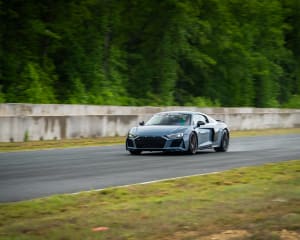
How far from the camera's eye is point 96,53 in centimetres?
4891

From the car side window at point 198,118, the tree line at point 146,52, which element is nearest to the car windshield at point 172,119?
the car side window at point 198,118

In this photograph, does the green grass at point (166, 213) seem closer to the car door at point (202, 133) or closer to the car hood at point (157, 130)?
the car hood at point (157, 130)

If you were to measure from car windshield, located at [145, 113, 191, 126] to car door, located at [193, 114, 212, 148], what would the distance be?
26 cm

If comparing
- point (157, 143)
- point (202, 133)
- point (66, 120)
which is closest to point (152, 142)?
point (157, 143)

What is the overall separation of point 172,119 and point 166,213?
1337cm

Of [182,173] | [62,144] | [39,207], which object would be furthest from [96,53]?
[39,207]

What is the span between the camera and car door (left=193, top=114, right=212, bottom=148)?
22.9 meters

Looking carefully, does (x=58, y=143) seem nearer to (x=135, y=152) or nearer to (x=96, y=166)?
(x=135, y=152)

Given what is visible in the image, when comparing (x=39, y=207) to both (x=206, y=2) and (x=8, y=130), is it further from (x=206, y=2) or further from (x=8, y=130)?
(x=206, y=2)

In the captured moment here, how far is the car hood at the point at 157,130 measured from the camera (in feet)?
71.9

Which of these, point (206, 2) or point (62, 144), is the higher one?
point (206, 2)

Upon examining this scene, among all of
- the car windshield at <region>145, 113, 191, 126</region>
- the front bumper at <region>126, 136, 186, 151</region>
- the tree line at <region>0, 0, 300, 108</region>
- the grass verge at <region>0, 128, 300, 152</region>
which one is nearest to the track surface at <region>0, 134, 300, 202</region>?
the front bumper at <region>126, 136, 186, 151</region>

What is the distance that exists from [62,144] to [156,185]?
1389cm

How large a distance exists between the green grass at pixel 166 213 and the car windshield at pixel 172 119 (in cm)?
905
